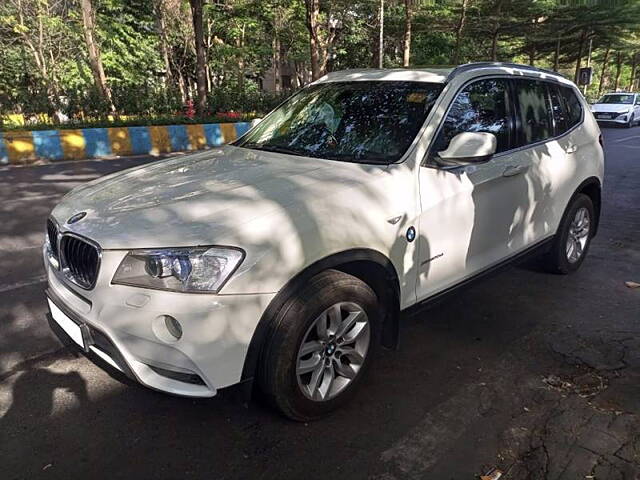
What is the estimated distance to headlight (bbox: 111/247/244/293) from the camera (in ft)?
7.25

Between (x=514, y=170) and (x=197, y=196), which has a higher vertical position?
(x=197, y=196)

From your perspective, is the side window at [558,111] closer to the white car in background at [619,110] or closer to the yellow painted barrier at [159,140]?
the yellow painted barrier at [159,140]

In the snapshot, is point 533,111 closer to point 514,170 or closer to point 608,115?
point 514,170

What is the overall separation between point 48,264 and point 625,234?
612cm

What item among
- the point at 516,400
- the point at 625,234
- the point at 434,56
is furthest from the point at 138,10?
the point at 516,400

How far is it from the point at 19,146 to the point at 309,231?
1177cm

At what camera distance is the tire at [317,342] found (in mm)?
2365

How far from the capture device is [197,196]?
2.61m

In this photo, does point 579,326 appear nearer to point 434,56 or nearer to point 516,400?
point 516,400

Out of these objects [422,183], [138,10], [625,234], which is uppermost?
[138,10]

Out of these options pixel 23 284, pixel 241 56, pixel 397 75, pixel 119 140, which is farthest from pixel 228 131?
pixel 397 75

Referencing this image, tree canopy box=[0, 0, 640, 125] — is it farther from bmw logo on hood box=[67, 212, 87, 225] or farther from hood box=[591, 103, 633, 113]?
bmw logo on hood box=[67, 212, 87, 225]

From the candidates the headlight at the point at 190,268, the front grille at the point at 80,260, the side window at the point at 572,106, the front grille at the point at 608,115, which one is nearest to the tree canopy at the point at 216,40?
the front grille at the point at 608,115

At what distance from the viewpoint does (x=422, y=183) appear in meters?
2.96
